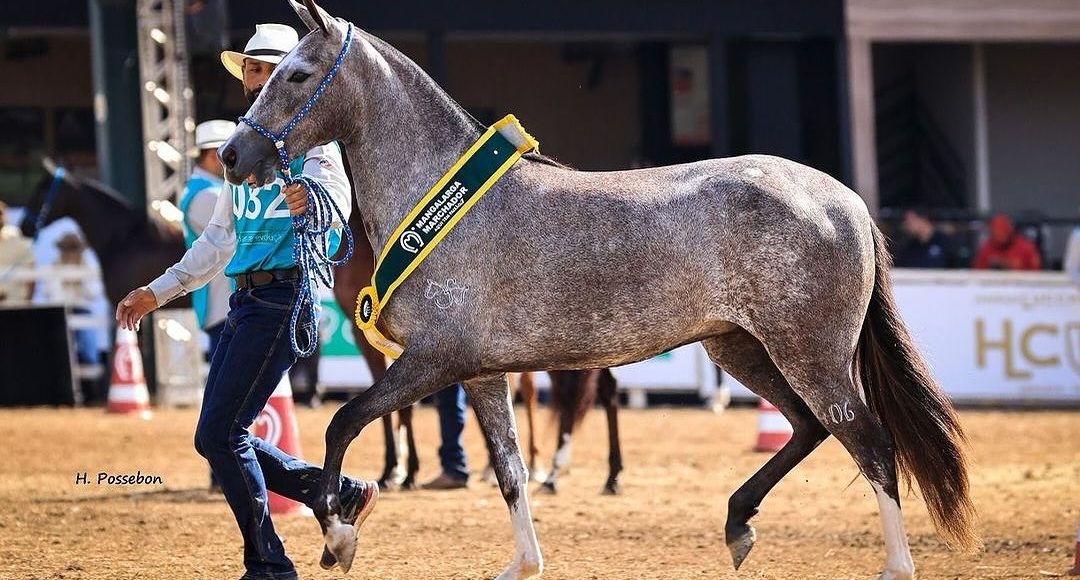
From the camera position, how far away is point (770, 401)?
6297mm

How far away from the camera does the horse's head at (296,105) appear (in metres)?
5.49

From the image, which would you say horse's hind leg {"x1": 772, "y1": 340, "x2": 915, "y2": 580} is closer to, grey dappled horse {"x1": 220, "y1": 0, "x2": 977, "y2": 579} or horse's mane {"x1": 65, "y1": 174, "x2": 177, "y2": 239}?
grey dappled horse {"x1": 220, "y1": 0, "x2": 977, "y2": 579}

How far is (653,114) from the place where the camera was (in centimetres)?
2150

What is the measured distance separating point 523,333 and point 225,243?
1.31 meters

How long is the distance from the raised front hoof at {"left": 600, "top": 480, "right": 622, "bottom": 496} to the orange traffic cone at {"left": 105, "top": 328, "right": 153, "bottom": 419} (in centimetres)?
627

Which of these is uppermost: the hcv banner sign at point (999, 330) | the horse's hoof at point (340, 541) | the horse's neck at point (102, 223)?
the horse's hoof at point (340, 541)

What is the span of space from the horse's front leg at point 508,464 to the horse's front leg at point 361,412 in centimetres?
45

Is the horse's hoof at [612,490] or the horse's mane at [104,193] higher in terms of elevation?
the horse's mane at [104,193]

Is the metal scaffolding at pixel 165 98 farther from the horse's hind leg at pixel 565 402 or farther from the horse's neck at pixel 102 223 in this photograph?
the horse's hind leg at pixel 565 402

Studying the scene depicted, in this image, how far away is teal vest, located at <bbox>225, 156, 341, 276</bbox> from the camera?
578cm

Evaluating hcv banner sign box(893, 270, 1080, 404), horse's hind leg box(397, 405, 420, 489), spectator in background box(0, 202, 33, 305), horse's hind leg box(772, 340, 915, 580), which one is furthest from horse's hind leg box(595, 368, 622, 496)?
spectator in background box(0, 202, 33, 305)

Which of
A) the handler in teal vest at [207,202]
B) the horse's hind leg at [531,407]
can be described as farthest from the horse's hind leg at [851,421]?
the horse's hind leg at [531,407]

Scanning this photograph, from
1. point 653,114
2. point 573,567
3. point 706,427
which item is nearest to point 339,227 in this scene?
point 573,567

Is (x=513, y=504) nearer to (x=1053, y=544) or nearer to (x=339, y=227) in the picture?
(x=339, y=227)
